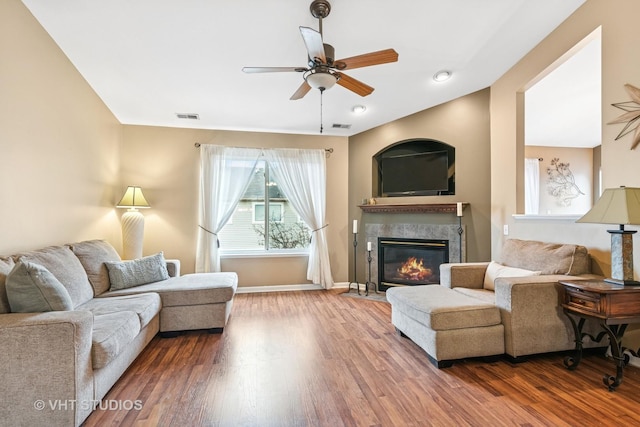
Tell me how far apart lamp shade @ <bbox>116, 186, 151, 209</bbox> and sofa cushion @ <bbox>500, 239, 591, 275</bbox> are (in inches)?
176

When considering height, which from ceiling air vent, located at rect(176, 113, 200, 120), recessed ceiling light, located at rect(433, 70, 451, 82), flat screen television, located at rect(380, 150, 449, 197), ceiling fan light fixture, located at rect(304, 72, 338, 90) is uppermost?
recessed ceiling light, located at rect(433, 70, 451, 82)

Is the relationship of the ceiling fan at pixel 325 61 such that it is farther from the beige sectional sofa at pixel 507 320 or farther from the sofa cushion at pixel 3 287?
the sofa cushion at pixel 3 287

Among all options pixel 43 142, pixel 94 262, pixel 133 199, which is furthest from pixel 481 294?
pixel 133 199

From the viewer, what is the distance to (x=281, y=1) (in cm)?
226

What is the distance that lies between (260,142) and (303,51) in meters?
2.12

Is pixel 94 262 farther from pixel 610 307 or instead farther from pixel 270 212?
pixel 610 307

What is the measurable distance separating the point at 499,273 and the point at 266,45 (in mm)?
3105

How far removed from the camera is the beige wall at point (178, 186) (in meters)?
4.39

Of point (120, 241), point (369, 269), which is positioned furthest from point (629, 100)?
point (120, 241)

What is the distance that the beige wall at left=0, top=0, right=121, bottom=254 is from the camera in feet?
7.10

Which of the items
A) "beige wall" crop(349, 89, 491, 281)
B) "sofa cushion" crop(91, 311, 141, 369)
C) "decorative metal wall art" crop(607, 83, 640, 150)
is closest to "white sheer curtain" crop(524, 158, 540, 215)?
"beige wall" crop(349, 89, 491, 281)

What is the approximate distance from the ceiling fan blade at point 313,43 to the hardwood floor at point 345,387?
2310 millimetres

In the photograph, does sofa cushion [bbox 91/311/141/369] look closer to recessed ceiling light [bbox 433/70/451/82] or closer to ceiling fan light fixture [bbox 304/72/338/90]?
ceiling fan light fixture [bbox 304/72/338/90]

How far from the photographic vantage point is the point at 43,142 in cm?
255
